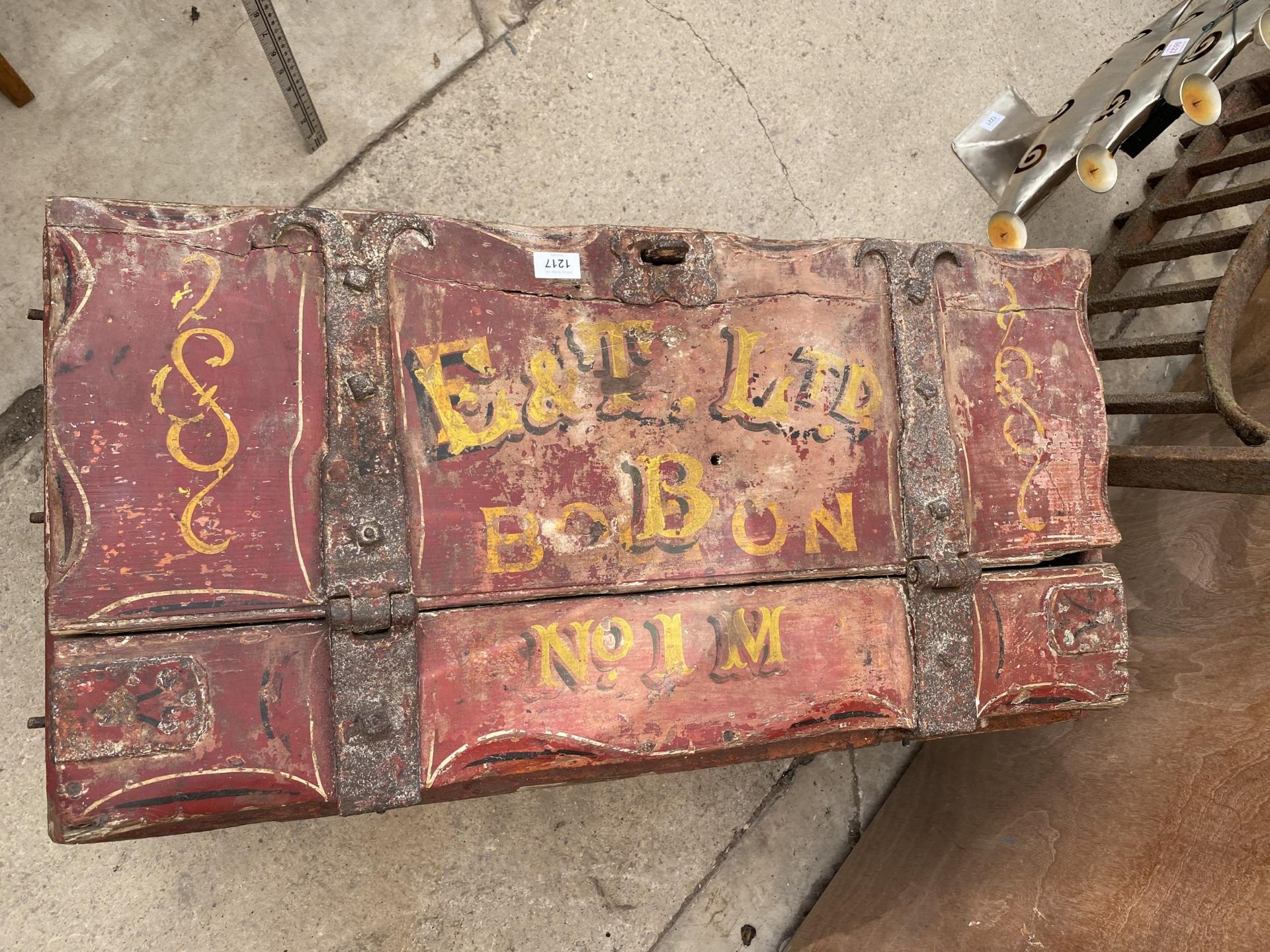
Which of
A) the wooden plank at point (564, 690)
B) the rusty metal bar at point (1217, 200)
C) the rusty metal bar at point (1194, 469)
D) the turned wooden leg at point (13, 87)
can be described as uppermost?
the turned wooden leg at point (13, 87)

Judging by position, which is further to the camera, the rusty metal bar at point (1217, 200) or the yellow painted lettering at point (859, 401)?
the rusty metal bar at point (1217, 200)

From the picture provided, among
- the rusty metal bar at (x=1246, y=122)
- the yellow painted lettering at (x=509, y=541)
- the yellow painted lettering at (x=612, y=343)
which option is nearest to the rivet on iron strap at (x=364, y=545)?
the yellow painted lettering at (x=509, y=541)

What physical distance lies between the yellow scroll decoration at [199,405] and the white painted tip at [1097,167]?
Result: 7.27 feet

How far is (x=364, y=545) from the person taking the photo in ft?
4.85

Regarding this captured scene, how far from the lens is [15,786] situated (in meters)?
1.98

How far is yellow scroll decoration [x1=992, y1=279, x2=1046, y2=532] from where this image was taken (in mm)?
1805

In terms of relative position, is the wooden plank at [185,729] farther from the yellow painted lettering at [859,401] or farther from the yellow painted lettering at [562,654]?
the yellow painted lettering at [859,401]

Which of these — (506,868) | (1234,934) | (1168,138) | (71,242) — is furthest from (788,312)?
(1168,138)

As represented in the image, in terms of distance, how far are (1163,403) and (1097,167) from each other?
2.23 feet

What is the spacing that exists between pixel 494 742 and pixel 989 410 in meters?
1.25

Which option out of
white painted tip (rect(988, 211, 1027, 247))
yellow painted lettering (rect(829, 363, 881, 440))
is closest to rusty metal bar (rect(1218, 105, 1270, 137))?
white painted tip (rect(988, 211, 1027, 247))

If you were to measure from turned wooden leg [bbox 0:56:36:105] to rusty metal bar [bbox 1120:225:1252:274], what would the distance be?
3.15 m

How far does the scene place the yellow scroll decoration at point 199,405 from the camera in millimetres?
1406

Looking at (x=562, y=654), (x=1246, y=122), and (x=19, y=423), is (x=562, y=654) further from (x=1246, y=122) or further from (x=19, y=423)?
(x=1246, y=122)
